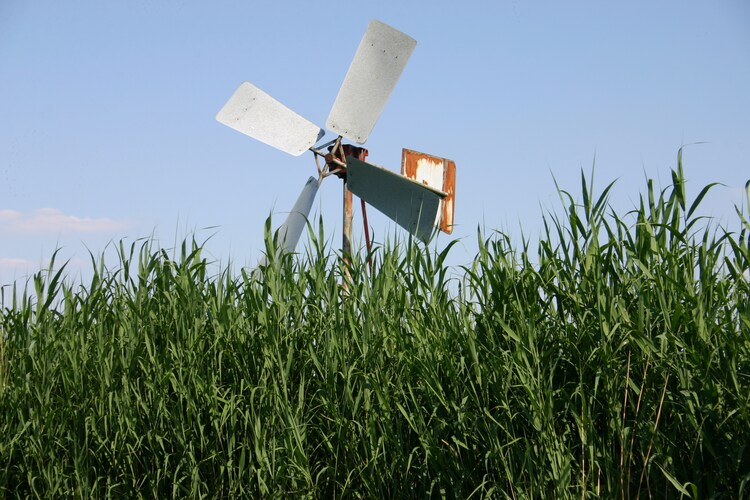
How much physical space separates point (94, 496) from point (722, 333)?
11.3ft

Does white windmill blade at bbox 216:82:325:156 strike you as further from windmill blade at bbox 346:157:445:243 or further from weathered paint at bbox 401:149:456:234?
weathered paint at bbox 401:149:456:234

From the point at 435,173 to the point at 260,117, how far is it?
1.86 metres

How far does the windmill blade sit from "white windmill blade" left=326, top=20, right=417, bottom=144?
45cm

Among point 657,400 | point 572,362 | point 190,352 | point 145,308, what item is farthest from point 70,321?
point 657,400

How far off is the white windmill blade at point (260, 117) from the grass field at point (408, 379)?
3349 millimetres

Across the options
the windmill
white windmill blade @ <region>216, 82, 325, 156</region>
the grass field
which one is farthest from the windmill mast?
the grass field

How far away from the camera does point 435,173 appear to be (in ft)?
27.5

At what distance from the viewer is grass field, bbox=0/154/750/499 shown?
12.4ft

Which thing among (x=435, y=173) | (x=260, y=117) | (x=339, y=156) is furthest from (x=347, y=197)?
(x=260, y=117)

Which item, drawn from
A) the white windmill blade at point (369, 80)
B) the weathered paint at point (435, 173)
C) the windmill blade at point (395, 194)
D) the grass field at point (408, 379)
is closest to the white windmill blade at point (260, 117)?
the white windmill blade at point (369, 80)

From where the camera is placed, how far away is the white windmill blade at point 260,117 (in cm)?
836

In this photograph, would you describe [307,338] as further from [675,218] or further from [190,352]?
[675,218]

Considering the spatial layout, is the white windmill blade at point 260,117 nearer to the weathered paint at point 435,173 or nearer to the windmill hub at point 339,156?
the windmill hub at point 339,156

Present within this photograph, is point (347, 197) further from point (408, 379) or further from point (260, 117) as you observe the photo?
point (408, 379)
